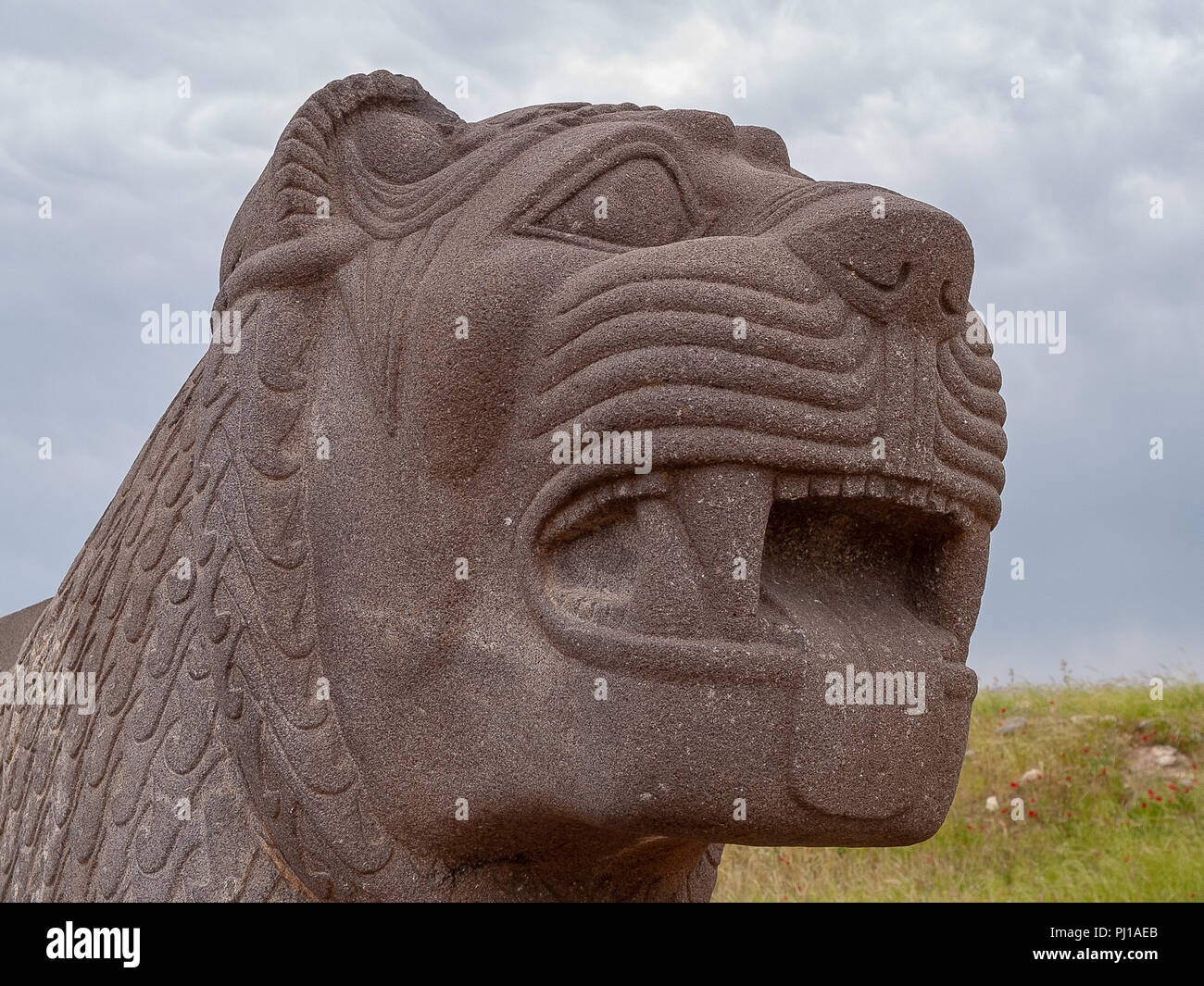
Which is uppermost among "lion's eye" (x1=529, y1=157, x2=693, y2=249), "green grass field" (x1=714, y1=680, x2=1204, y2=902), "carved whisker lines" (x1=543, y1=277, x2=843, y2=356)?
"lion's eye" (x1=529, y1=157, x2=693, y2=249)

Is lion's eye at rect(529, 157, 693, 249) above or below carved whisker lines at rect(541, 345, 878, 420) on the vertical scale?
above

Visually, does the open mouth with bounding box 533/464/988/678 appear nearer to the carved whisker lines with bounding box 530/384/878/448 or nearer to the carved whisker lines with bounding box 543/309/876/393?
the carved whisker lines with bounding box 530/384/878/448

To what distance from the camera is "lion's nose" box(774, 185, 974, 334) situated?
2049 mm

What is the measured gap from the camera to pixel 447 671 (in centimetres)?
221

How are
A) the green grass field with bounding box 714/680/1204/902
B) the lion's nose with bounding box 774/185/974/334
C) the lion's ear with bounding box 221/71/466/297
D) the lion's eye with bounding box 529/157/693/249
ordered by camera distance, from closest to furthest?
1. the lion's nose with bounding box 774/185/974/334
2. the lion's eye with bounding box 529/157/693/249
3. the lion's ear with bounding box 221/71/466/297
4. the green grass field with bounding box 714/680/1204/902

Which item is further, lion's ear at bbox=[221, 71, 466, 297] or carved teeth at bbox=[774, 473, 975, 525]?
lion's ear at bbox=[221, 71, 466, 297]

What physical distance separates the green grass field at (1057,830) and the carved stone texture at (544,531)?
3.68m

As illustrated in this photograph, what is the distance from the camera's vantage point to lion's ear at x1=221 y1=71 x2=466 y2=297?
2.42m

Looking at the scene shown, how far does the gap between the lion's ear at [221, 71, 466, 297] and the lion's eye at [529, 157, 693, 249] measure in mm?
375

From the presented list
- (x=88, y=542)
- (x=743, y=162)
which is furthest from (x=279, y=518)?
(x=743, y=162)

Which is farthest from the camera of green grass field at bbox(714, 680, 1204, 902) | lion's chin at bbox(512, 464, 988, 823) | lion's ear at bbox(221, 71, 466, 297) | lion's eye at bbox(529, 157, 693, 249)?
green grass field at bbox(714, 680, 1204, 902)

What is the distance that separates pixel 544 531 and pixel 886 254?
740 mm

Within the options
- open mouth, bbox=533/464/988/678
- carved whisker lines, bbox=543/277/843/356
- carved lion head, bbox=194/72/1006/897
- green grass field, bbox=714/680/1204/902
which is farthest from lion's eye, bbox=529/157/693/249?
green grass field, bbox=714/680/1204/902

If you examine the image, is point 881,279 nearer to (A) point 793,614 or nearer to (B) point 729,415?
(B) point 729,415
